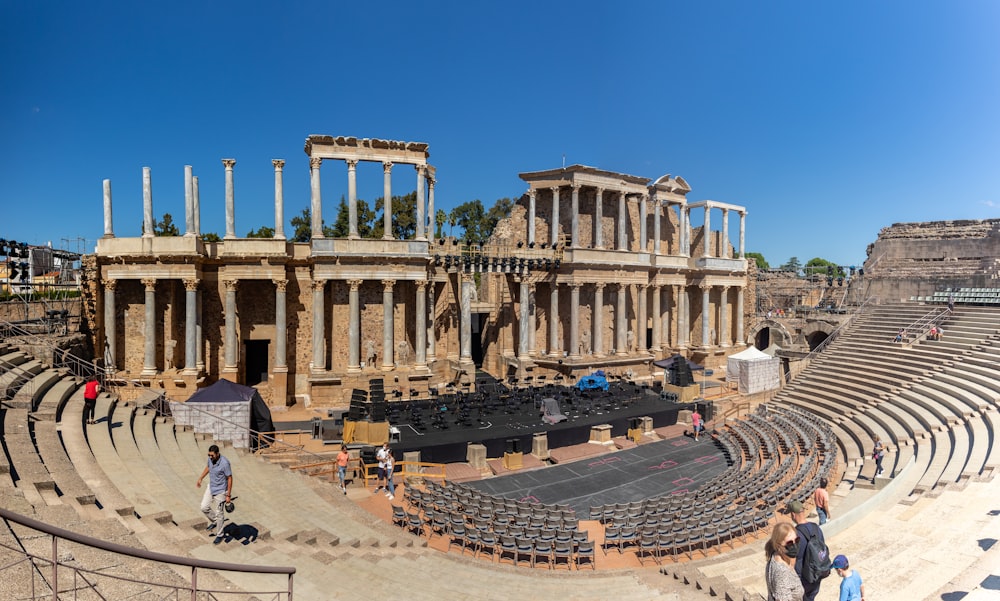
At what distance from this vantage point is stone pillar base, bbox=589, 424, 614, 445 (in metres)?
21.8

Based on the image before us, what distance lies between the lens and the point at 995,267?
35.7 meters

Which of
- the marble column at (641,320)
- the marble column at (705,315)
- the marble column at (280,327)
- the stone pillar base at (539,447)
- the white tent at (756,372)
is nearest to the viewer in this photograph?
the stone pillar base at (539,447)

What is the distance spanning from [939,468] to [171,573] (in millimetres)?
18404

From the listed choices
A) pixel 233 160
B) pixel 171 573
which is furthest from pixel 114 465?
pixel 233 160

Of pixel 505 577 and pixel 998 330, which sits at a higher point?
pixel 998 330

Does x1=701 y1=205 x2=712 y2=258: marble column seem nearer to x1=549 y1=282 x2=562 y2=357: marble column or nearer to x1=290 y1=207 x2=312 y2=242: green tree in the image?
x1=549 y1=282 x2=562 y2=357: marble column

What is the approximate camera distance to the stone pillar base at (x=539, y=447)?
20.1 m

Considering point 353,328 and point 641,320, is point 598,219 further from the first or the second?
point 353,328

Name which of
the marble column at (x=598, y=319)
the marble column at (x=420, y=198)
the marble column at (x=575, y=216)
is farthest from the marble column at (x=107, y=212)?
the marble column at (x=598, y=319)

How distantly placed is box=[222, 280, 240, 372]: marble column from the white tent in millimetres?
26870

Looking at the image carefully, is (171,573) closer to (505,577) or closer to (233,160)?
(505,577)

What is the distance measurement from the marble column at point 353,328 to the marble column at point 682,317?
22950 mm

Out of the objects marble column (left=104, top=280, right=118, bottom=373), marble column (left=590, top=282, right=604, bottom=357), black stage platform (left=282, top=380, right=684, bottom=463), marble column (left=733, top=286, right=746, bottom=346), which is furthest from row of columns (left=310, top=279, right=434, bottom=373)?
marble column (left=733, top=286, right=746, bottom=346)

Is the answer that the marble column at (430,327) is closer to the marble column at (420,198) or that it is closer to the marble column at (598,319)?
the marble column at (420,198)
